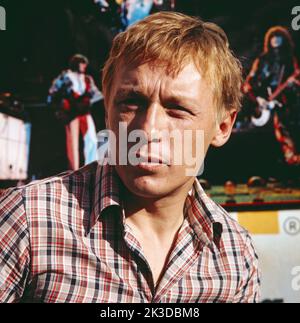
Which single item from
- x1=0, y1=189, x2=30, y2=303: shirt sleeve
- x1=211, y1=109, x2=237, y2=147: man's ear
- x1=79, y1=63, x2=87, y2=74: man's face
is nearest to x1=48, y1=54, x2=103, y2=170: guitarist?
x1=79, y1=63, x2=87, y2=74: man's face

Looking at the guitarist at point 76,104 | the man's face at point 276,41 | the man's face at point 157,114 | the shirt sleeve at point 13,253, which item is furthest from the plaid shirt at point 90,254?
the man's face at point 276,41

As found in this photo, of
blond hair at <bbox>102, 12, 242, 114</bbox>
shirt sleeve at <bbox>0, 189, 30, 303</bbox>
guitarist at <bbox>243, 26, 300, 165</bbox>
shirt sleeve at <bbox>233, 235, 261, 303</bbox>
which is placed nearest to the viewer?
shirt sleeve at <bbox>0, 189, 30, 303</bbox>

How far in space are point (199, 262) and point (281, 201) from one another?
92 cm

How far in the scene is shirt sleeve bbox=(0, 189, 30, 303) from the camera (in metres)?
1.09

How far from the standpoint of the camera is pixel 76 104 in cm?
211

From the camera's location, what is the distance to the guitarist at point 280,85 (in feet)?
6.80

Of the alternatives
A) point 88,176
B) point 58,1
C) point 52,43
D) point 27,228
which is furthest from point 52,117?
point 27,228

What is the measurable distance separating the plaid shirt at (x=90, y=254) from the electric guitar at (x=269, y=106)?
3.01 ft

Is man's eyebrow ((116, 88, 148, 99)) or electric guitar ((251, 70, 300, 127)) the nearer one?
man's eyebrow ((116, 88, 148, 99))

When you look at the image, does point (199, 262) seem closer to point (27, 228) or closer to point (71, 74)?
point (27, 228)

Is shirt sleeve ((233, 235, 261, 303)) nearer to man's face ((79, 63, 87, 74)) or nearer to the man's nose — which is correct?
the man's nose

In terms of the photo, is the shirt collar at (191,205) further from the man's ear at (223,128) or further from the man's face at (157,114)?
the man's ear at (223,128)

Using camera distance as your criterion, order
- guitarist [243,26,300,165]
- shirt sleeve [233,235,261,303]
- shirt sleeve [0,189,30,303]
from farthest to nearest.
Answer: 1. guitarist [243,26,300,165]
2. shirt sleeve [233,235,261,303]
3. shirt sleeve [0,189,30,303]

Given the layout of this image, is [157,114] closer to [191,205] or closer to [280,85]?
[191,205]
